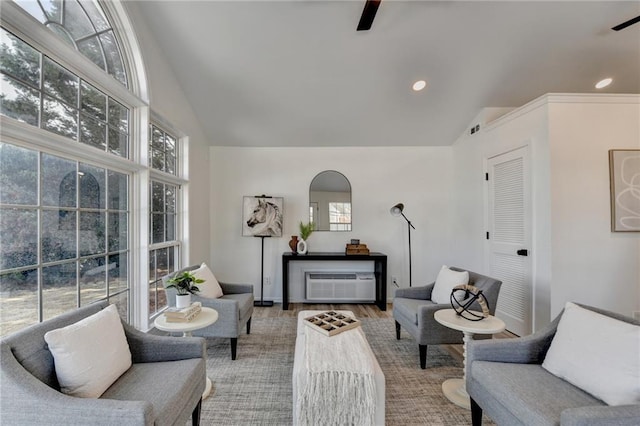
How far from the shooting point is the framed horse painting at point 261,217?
409cm

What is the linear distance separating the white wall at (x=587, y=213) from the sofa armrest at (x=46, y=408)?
342 cm

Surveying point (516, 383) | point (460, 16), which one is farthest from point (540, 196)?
point (516, 383)

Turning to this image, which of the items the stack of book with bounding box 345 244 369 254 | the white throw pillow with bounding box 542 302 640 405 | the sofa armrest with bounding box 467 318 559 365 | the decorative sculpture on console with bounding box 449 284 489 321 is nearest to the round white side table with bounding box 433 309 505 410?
the decorative sculpture on console with bounding box 449 284 489 321

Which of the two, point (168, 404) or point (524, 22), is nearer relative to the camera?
point (168, 404)

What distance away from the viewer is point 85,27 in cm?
204

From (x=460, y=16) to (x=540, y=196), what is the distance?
1922mm

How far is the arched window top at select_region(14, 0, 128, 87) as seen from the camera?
67.6 inches

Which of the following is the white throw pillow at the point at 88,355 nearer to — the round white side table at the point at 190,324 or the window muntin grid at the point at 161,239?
the round white side table at the point at 190,324

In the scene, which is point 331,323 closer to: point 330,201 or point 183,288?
point 183,288

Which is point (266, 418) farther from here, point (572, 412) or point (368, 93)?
point (368, 93)

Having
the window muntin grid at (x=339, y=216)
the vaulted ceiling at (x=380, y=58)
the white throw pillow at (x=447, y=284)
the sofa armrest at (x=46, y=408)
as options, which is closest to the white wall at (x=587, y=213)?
the vaulted ceiling at (x=380, y=58)

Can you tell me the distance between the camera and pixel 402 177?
4477 mm

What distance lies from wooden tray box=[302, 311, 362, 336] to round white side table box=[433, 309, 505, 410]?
66 cm

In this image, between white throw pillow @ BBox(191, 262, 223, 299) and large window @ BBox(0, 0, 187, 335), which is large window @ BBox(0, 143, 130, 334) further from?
white throw pillow @ BBox(191, 262, 223, 299)
